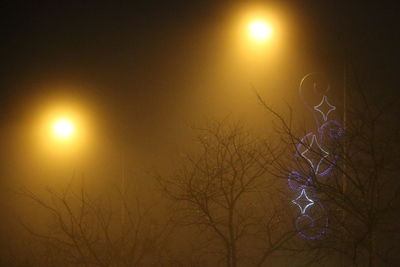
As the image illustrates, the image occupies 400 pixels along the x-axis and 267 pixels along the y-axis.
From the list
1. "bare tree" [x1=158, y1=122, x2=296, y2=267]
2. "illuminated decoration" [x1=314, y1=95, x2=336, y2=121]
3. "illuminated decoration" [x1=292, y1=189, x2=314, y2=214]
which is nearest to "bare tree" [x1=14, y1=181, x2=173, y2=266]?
"bare tree" [x1=158, y1=122, x2=296, y2=267]

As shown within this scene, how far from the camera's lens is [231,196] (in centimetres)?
871

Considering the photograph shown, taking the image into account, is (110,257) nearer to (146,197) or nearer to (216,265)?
(146,197)

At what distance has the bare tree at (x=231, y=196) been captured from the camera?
8.86 meters

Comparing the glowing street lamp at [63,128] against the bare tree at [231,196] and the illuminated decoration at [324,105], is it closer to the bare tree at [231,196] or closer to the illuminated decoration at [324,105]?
the bare tree at [231,196]

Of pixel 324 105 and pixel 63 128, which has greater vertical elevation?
pixel 324 105

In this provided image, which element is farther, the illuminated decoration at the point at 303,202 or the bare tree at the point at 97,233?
the bare tree at the point at 97,233

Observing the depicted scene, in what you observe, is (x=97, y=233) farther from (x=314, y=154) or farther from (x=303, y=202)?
(x=314, y=154)

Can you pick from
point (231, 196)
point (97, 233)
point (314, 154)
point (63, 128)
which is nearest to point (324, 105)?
point (314, 154)

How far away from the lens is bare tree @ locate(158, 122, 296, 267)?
886 centimetres

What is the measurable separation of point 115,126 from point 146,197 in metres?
1.54

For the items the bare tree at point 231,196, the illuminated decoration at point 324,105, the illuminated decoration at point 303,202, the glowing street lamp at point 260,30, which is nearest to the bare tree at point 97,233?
the bare tree at point 231,196

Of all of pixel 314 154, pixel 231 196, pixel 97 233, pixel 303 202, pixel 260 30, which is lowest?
pixel 97 233

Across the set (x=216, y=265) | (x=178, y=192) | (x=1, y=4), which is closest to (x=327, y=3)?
(x=178, y=192)

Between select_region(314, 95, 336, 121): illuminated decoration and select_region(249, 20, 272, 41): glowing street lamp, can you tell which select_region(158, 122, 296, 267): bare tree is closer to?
select_region(314, 95, 336, 121): illuminated decoration
